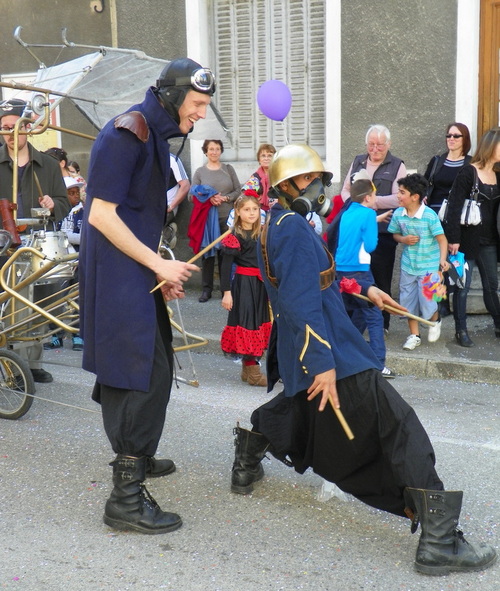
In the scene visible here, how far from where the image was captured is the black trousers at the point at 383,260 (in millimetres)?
7977

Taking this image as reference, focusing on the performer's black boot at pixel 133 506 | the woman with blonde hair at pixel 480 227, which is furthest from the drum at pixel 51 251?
the woman with blonde hair at pixel 480 227

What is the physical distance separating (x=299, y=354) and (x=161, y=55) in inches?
293

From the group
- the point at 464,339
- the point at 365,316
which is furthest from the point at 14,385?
the point at 464,339

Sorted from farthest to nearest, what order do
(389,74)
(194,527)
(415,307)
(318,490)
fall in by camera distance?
(389,74)
(415,307)
(318,490)
(194,527)

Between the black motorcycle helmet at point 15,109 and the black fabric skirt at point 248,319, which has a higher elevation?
the black motorcycle helmet at point 15,109

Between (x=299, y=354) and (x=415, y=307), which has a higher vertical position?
(x=299, y=354)

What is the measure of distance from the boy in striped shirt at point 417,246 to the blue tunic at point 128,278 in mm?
3955

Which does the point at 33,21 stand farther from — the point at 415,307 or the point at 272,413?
the point at 272,413

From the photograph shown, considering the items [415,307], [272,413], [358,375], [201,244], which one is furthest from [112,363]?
[201,244]

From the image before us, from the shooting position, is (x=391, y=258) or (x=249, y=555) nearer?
(x=249, y=555)

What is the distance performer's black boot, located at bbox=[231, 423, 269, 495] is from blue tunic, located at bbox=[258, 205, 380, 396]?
453mm

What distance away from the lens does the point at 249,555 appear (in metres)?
3.64

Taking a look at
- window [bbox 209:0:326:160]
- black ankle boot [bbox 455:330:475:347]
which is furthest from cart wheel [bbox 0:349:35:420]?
window [bbox 209:0:326:160]

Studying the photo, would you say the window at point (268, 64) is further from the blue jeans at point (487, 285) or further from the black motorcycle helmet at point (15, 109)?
the black motorcycle helmet at point (15, 109)
